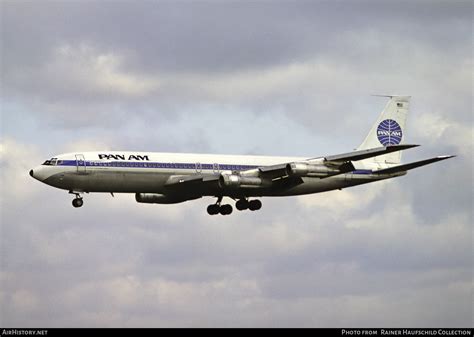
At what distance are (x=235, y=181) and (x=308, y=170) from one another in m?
6.53

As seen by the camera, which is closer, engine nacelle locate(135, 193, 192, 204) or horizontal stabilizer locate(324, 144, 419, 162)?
horizontal stabilizer locate(324, 144, 419, 162)

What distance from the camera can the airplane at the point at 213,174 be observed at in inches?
3772

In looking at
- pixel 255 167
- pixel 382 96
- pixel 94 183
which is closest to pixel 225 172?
pixel 255 167

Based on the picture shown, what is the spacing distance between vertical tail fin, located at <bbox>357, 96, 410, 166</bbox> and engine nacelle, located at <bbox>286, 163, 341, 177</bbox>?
35.7ft

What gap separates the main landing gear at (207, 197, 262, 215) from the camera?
10500 cm

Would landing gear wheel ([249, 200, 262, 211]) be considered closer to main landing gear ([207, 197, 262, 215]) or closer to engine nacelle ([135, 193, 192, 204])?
main landing gear ([207, 197, 262, 215])

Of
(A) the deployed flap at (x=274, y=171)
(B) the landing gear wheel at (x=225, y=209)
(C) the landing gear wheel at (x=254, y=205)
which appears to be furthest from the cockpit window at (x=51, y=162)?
(C) the landing gear wheel at (x=254, y=205)

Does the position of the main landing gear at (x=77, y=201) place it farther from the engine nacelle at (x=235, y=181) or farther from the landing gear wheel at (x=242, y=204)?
Result: the landing gear wheel at (x=242, y=204)

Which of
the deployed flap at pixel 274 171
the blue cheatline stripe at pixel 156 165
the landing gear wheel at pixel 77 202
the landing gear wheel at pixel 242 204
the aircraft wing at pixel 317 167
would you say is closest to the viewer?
the blue cheatline stripe at pixel 156 165

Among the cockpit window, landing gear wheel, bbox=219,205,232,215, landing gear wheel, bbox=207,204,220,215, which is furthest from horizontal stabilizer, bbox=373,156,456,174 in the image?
the cockpit window

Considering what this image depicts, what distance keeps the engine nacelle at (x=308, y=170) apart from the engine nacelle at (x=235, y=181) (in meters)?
A: 3.24

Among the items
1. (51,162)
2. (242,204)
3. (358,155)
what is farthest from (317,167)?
(51,162)

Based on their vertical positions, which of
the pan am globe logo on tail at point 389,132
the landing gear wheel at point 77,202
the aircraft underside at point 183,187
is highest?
the pan am globe logo on tail at point 389,132

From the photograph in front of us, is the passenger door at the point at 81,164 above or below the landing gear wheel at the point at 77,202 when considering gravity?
above
